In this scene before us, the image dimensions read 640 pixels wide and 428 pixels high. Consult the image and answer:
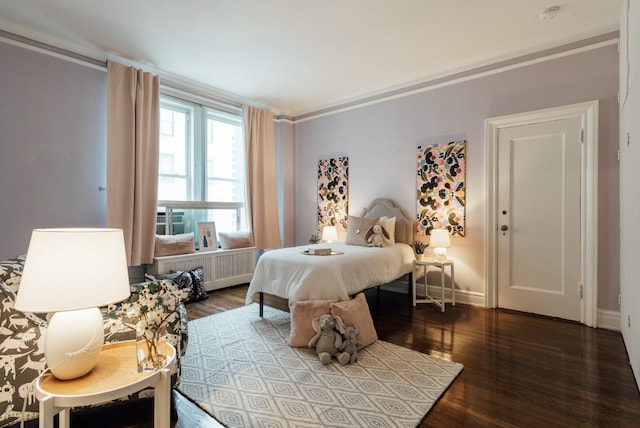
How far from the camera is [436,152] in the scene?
12.8 feet

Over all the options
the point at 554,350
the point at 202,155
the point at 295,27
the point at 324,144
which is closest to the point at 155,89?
the point at 202,155

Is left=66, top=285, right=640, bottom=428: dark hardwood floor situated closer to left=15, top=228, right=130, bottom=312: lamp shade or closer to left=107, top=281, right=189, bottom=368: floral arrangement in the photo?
left=107, top=281, right=189, bottom=368: floral arrangement

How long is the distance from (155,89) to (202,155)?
3.33 feet

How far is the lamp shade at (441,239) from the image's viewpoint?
11.5ft

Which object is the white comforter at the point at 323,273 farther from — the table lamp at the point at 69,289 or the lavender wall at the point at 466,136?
the table lamp at the point at 69,289

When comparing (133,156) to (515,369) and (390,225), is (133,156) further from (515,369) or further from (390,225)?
(515,369)

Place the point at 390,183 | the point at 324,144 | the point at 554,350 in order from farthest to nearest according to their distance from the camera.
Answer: the point at 324,144, the point at 390,183, the point at 554,350

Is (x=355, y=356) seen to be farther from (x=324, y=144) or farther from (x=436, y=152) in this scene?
(x=324, y=144)

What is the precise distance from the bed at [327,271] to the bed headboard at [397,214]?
0.26 metres

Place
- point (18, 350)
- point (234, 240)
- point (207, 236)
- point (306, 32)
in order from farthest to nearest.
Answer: point (234, 240), point (207, 236), point (306, 32), point (18, 350)

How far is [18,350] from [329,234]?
11.7ft

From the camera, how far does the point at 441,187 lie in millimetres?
3877

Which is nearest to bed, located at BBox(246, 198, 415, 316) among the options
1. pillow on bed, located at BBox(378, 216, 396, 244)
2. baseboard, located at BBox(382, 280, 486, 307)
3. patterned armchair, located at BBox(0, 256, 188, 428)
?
pillow on bed, located at BBox(378, 216, 396, 244)

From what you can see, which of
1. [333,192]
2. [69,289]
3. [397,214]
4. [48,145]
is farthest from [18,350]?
[333,192]
